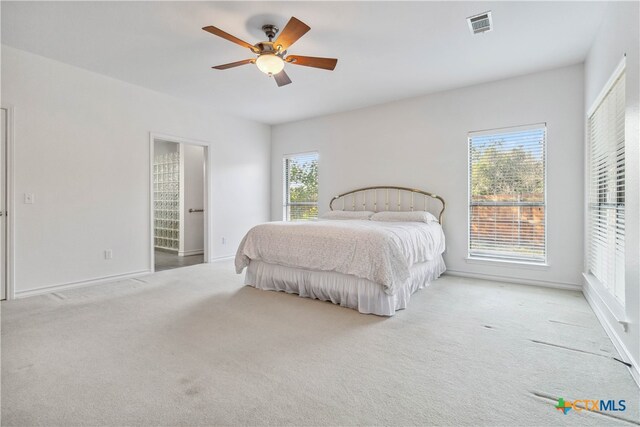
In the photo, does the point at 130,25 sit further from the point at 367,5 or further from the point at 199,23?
the point at 367,5

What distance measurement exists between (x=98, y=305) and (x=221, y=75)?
311 centimetres

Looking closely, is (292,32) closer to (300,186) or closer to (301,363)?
(301,363)

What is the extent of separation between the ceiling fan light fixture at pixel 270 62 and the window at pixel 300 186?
11.0 ft

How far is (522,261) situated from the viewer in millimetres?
4266

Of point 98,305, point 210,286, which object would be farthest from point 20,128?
point 210,286

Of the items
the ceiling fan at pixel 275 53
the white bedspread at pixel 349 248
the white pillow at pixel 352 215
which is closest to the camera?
the ceiling fan at pixel 275 53

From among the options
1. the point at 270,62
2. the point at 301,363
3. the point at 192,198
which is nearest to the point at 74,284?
the point at 192,198

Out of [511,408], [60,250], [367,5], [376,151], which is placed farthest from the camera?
[376,151]

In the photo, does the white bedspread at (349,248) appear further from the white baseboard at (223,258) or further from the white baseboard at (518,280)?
the white baseboard at (223,258)

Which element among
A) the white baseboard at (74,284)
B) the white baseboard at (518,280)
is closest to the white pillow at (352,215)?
the white baseboard at (518,280)

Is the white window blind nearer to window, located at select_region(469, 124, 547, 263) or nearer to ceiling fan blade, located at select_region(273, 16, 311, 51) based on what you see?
window, located at select_region(469, 124, 547, 263)

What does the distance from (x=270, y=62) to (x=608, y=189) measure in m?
3.28

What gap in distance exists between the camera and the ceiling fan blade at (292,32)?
95.8 inches

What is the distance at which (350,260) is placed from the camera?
3174 mm
